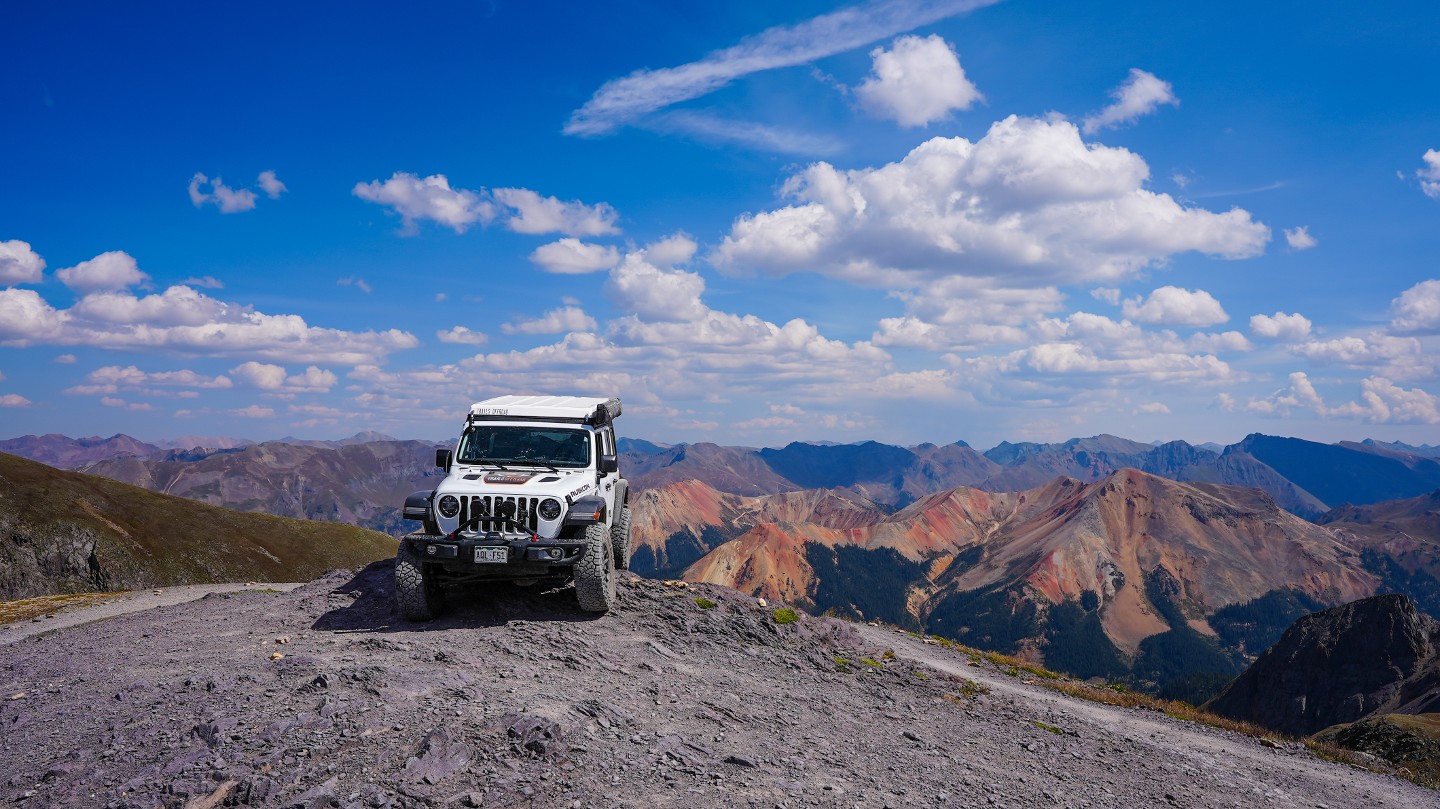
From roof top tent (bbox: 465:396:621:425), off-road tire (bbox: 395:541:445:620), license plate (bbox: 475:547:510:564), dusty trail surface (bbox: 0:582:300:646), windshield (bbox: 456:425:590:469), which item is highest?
roof top tent (bbox: 465:396:621:425)

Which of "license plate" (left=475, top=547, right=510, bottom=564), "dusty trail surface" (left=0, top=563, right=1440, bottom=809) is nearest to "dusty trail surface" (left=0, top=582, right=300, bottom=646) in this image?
"dusty trail surface" (left=0, top=563, right=1440, bottom=809)

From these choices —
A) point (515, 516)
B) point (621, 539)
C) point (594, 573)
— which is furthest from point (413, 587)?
point (621, 539)

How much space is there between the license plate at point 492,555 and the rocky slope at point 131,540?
60419mm

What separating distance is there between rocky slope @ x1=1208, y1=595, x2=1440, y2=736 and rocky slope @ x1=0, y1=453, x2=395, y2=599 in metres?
106

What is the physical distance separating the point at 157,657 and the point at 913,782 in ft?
38.6

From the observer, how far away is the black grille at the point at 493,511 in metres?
13.8

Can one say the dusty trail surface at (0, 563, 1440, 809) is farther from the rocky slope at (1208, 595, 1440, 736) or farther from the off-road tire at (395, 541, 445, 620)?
the rocky slope at (1208, 595, 1440, 736)

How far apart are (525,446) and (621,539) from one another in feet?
11.0

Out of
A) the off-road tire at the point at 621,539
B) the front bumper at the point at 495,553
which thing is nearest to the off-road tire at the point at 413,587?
the front bumper at the point at 495,553

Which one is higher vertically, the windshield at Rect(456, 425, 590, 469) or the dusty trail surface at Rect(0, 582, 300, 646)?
the windshield at Rect(456, 425, 590, 469)

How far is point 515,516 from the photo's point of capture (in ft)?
45.4

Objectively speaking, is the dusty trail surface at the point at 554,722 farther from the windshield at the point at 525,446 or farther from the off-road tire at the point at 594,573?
the windshield at the point at 525,446

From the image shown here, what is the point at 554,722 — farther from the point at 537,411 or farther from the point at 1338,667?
the point at 1338,667

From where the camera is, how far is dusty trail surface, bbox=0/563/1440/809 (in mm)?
7891
